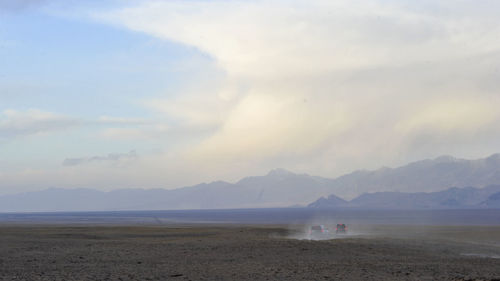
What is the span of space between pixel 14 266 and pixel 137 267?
7298 millimetres

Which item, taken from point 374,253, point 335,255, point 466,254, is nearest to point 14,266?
point 335,255

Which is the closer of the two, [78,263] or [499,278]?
[499,278]

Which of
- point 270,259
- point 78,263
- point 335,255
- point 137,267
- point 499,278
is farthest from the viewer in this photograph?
point 335,255

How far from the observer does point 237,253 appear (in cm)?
4247

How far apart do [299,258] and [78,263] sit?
14563 millimetres

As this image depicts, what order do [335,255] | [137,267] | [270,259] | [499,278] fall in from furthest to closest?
[335,255]
[270,259]
[137,267]
[499,278]

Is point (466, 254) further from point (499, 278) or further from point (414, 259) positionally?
point (499, 278)

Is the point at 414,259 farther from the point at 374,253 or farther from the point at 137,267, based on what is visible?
the point at 137,267

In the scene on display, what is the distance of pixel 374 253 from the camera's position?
139ft

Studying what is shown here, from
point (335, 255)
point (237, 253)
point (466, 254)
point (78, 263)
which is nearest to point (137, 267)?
point (78, 263)

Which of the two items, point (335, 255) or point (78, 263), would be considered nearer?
point (78, 263)

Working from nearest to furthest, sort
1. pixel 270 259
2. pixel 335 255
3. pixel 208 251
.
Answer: pixel 270 259
pixel 335 255
pixel 208 251

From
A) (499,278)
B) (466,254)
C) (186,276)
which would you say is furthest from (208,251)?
(499,278)

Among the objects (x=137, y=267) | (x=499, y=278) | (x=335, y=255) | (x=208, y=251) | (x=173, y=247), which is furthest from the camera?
(x=173, y=247)
